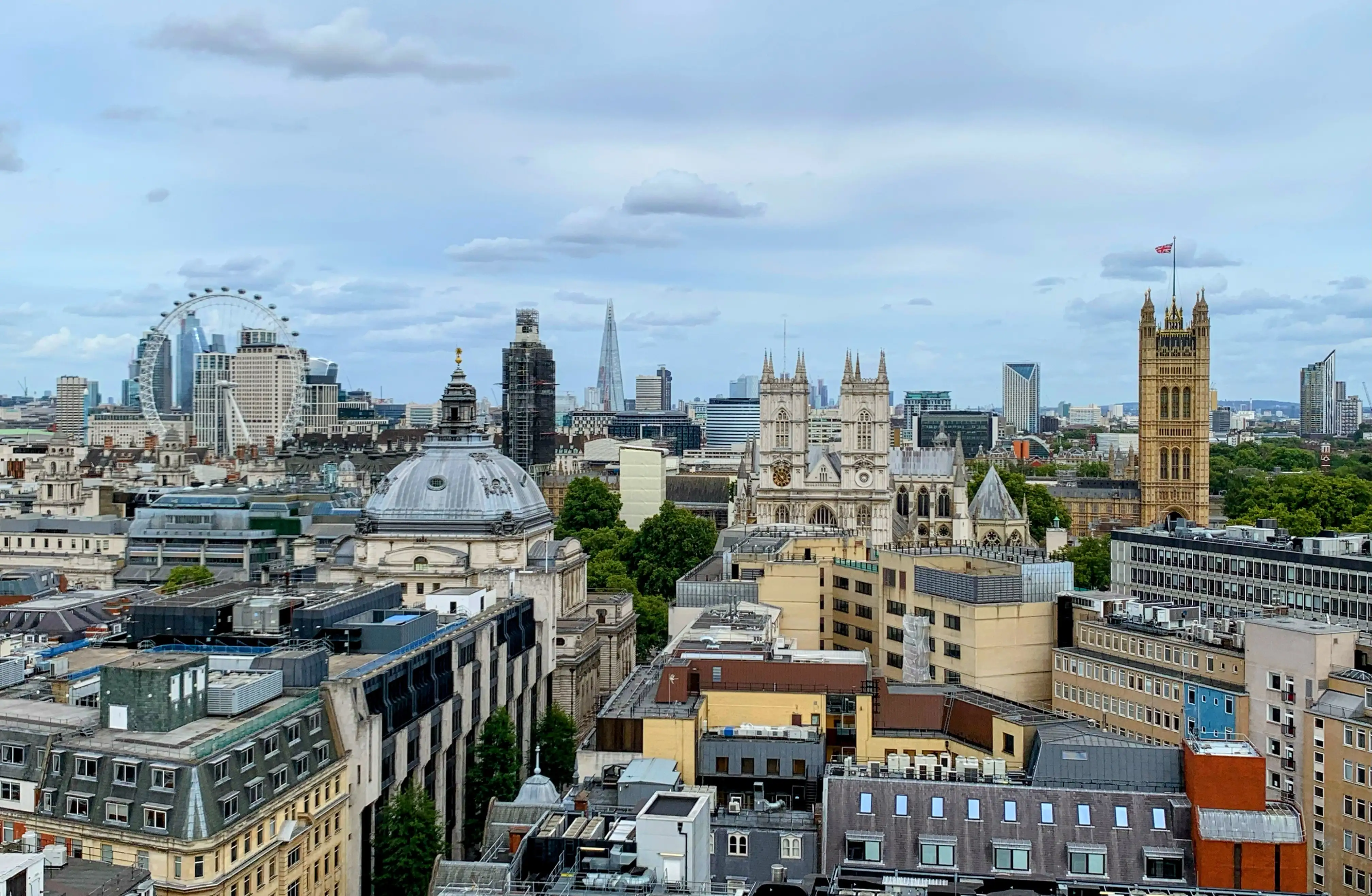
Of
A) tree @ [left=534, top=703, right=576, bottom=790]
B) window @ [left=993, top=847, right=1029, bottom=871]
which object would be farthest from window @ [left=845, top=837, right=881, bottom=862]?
tree @ [left=534, top=703, right=576, bottom=790]

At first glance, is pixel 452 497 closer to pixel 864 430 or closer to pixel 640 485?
pixel 864 430

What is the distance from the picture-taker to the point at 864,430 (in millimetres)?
152625

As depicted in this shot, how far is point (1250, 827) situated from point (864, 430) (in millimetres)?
108325

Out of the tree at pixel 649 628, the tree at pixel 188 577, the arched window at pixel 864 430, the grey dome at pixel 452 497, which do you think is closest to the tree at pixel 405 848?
the grey dome at pixel 452 497

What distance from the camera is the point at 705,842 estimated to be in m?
43.1

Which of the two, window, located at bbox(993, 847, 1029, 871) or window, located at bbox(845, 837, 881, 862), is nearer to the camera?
window, located at bbox(993, 847, 1029, 871)

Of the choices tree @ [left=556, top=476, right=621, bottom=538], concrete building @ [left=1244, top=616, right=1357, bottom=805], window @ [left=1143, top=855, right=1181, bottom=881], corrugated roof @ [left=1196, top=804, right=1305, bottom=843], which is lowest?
window @ [left=1143, top=855, right=1181, bottom=881]

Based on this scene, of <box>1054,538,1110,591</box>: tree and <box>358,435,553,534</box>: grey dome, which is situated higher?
<box>358,435,553,534</box>: grey dome

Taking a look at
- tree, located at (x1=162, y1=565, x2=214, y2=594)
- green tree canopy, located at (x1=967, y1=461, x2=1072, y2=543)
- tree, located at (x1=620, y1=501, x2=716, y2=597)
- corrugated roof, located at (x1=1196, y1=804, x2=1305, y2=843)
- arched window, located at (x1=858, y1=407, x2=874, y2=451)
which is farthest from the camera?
green tree canopy, located at (x1=967, y1=461, x2=1072, y2=543)

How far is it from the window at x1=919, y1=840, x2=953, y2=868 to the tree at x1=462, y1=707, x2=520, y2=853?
85.5 ft

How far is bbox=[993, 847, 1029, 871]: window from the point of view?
45.7 m

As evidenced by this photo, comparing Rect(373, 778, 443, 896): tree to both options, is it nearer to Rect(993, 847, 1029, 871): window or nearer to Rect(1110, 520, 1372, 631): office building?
Rect(993, 847, 1029, 871): window

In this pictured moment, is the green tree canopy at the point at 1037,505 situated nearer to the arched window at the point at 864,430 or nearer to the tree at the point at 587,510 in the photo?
the arched window at the point at 864,430

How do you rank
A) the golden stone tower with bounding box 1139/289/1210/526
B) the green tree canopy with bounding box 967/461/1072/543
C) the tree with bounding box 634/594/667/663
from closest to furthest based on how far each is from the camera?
1. the tree with bounding box 634/594/667/663
2. the golden stone tower with bounding box 1139/289/1210/526
3. the green tree canopy with bounding box 967/461/1072/543
